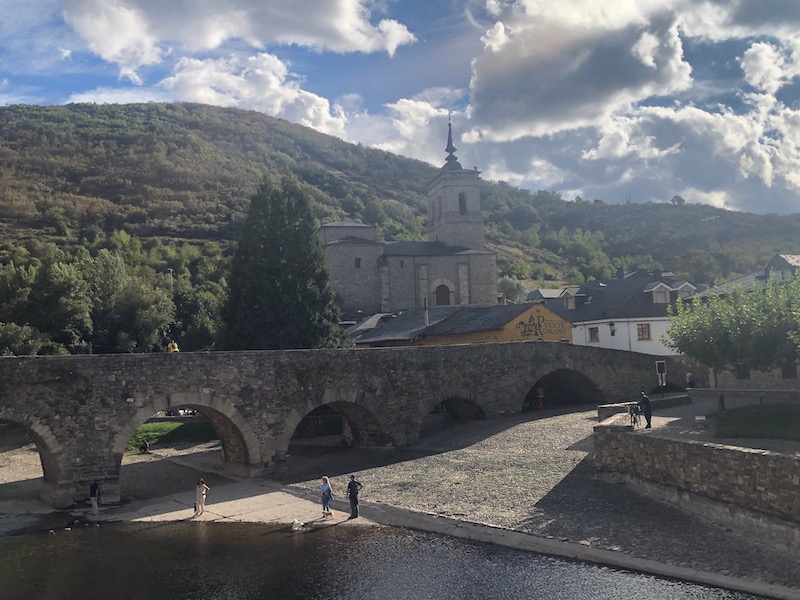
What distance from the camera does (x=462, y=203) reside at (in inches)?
2675

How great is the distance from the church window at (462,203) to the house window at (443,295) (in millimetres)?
8507

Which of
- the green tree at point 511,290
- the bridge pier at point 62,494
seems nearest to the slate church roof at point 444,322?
the bridge pier at point 62,494

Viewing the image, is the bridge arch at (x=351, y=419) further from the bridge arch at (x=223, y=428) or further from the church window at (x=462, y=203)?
the church window at (x=462, y=203)

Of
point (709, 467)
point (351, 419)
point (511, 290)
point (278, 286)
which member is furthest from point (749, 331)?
point (511, 290)

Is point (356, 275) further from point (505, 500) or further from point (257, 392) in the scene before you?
point (505, 500)

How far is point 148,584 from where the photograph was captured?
14734 mm

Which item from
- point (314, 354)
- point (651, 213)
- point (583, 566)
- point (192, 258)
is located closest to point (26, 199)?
point (192, 258)

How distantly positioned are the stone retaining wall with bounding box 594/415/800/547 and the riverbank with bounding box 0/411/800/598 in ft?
2.20

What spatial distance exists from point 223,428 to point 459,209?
4600 centimetres

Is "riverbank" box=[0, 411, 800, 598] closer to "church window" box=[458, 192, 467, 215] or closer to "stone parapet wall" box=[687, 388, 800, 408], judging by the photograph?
"stone parapet wall" box=[687, 388, 800, 408]

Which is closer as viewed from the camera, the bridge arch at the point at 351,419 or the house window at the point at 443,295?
the bridge arch at the point at 351,419

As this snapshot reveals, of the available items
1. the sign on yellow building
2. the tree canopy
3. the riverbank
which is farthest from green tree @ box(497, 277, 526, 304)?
the tree canopy

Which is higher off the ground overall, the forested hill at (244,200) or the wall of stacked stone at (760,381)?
the forested hill at (244,200)

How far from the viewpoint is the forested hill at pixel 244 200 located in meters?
96.7
